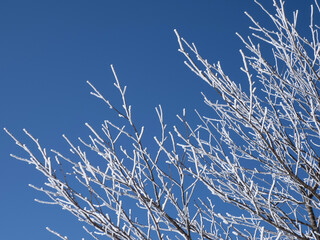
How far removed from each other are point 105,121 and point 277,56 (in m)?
2.05

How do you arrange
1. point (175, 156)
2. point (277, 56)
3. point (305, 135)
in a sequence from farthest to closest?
point (277, 56) → point (305, 135) → point (175, 156)

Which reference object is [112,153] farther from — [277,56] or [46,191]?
[277,56]

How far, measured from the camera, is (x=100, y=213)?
7.36 feet

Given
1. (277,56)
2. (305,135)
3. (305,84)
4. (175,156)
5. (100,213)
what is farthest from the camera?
(277,56)

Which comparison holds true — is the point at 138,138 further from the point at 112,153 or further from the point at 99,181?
the point at 99,181

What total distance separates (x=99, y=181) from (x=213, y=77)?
1.06 meters

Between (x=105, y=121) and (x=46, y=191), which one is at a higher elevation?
(x=105, y=121)

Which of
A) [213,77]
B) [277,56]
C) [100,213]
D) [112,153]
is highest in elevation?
[277,56]

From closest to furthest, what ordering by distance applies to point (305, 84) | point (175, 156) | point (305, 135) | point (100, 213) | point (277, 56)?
point (100, 213) < point (175, 156) < point (305, 84) < point (305, 135) < point (277, 56)

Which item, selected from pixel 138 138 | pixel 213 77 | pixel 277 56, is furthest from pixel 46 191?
pixel 277 56

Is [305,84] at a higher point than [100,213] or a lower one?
higher

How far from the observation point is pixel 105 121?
7.64 ft

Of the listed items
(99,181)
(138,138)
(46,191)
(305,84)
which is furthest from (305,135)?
(46,191)

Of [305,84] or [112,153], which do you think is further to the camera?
[305,84]
